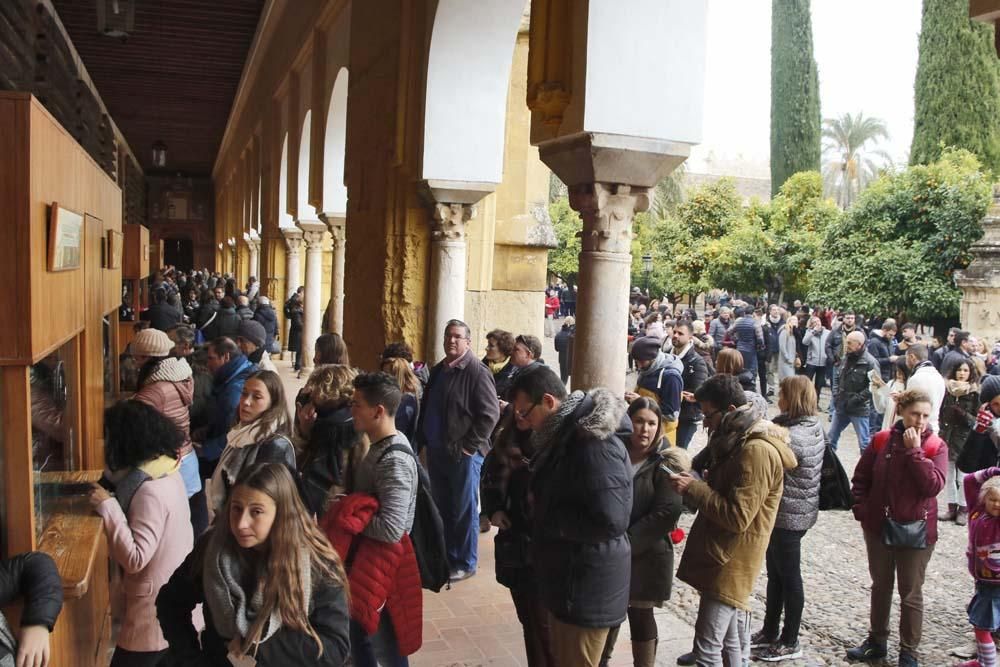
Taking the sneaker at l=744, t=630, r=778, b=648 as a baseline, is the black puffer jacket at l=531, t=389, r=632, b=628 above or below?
above

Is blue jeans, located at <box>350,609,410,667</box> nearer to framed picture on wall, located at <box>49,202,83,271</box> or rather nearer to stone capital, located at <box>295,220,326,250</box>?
framed picture on wall, located at <box>49,202,83,271</box>

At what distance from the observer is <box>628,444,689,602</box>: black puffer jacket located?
3773 millimetres

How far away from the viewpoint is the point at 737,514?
365cm

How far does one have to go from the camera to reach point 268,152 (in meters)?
17.4

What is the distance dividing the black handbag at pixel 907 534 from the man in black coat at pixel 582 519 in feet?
5.97

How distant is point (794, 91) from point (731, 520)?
90.4 feet

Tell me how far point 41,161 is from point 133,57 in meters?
15.2

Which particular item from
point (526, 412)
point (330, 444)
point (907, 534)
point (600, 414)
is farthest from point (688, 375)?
point (600, 414)

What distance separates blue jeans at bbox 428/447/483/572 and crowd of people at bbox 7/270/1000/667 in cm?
1

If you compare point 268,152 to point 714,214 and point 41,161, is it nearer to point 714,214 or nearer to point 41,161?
point 714,214

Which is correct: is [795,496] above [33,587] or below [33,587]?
below

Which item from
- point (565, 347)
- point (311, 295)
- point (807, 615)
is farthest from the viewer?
point (311, 295)

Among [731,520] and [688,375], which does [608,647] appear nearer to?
[731,520]

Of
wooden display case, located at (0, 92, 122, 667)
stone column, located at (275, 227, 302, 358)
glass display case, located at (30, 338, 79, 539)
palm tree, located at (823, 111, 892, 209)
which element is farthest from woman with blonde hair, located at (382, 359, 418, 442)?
palm tree, located at (823, 111, 892, 209)
